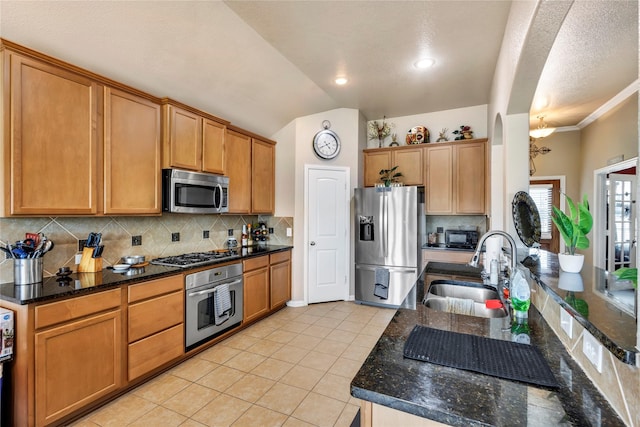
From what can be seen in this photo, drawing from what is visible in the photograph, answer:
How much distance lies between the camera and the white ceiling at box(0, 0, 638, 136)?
6.91ft

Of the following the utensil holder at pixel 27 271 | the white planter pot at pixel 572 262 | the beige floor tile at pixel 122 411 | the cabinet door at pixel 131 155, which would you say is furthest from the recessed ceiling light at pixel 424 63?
the beige floor tile at pixel 122 411

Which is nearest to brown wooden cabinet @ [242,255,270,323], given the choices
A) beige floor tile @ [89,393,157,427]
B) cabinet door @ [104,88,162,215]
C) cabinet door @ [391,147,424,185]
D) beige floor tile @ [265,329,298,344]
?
beige floor tile @ [265,329,298,344]

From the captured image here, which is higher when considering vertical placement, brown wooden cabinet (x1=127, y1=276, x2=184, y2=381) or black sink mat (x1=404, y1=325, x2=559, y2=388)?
black sink mat (x1=404, y1=325, x2=559, y2=388)

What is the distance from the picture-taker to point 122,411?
201cm

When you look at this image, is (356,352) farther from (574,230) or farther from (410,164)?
(410,164)

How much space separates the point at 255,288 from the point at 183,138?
1824 millimetres

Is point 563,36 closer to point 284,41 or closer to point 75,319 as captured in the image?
point 284,41

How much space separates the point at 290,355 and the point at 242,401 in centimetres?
73

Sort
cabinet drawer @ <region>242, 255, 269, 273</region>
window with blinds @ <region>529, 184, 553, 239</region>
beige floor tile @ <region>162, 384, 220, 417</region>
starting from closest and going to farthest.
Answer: beige floor tile @ <region>162, 384, 220, 417</region>, cabinet drawer @ <region>242, 255, 269, 273</region>, window with blinds @ <region>529, 184, 553, 239</region>

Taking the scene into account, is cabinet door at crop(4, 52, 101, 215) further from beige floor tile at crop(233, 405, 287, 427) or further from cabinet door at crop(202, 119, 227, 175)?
beige floor tile at crop(233, 405, 287, 427)

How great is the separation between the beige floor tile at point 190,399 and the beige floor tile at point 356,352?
3.86 ft

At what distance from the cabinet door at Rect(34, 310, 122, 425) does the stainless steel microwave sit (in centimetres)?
109

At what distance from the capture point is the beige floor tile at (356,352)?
9.07ft

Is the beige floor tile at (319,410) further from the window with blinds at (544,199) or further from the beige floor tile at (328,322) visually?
the window with blinds at (544,199)
